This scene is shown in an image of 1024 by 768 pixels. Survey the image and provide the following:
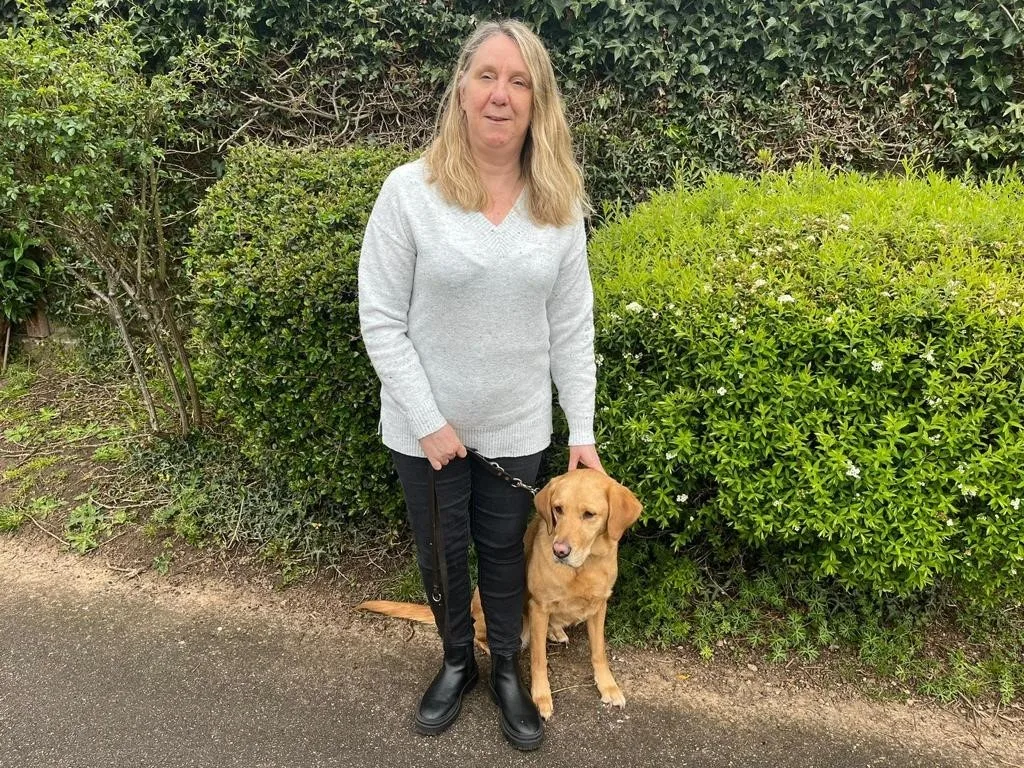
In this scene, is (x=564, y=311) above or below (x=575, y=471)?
above

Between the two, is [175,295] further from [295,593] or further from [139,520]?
[295,593]

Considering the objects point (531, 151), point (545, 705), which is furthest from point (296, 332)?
point (545, 705)

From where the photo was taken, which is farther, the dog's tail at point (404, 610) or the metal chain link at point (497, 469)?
the dog's tail at point (404, 610)

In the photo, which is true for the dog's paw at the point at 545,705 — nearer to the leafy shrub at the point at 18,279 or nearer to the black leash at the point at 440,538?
the black leash at the point at 440,538

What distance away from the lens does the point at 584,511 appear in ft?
8.27

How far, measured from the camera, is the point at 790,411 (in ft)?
8.75

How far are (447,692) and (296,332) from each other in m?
1.78

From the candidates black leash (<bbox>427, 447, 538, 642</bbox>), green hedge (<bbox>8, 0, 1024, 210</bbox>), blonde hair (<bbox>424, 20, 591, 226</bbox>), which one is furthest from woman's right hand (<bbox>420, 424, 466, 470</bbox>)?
green hedge (<bbox>8, 0, 1024, 210</bbox>)

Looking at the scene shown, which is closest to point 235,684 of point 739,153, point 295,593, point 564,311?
point 295,593

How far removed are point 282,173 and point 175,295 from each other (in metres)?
1.70

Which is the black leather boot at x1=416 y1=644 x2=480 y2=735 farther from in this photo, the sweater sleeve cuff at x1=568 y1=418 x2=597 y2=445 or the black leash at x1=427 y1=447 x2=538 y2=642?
the sweater sleeve cuff at x1=568 y1=418 x2=597 y2=445

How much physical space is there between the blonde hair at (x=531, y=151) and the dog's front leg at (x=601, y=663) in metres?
1.70

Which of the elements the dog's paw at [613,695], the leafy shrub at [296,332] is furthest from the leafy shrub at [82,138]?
the dog's paw at [613,695]

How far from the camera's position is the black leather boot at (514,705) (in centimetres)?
271
